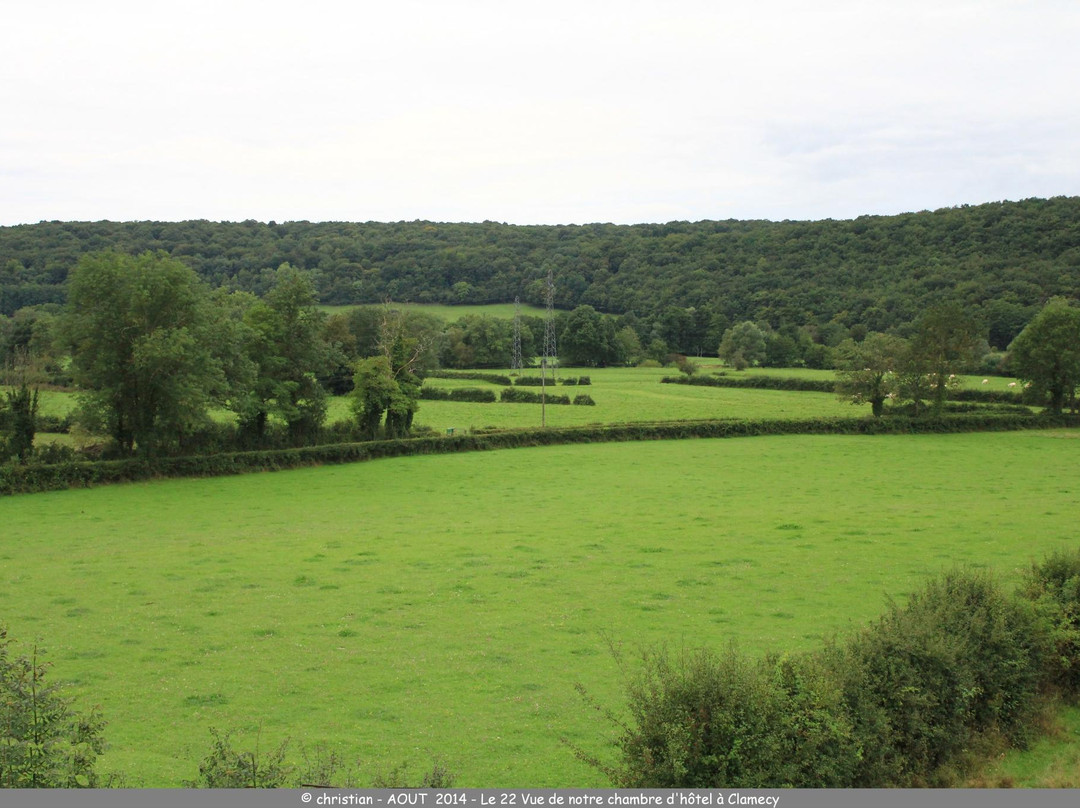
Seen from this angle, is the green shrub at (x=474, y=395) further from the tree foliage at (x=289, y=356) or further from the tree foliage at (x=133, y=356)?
the tree foliage at (x=133, y=356)

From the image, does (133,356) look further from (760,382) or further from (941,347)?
(760,382)

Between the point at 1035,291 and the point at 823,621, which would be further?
the point at 1035,291

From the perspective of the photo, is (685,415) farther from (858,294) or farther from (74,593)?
(858,294)

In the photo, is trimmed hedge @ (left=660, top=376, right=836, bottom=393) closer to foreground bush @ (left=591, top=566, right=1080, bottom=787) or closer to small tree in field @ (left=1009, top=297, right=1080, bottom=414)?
small tree in field @ (left=1009, top=297, right=1080, bottom=414)

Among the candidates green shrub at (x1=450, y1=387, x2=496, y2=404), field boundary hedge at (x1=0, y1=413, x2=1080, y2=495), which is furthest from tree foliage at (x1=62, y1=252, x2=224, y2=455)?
green shrub at (x1=450, y1=387, x2=496, y2=404)

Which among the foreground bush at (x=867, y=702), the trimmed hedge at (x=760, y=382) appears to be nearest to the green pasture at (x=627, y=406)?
the trimmed hedge at (x=760, y=382)

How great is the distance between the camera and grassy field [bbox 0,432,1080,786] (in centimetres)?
1357

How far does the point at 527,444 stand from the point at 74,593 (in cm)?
3260

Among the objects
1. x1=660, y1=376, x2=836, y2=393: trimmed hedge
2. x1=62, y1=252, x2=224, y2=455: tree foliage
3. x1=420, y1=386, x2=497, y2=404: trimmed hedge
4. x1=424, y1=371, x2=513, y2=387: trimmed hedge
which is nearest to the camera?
x1=62, y1=252, x2=224, y2=455: tree foliage

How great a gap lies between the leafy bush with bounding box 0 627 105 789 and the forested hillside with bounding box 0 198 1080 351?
86.6m

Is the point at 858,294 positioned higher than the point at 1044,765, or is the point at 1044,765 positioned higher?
the point at 858,294

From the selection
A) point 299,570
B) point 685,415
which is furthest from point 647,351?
point 299,570

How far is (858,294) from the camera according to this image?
11719 cm

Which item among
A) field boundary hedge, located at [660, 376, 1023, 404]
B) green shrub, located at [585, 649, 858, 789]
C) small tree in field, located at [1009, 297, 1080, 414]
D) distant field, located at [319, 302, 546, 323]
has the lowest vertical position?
green shrub, located at [585, 649, 858, 789]
